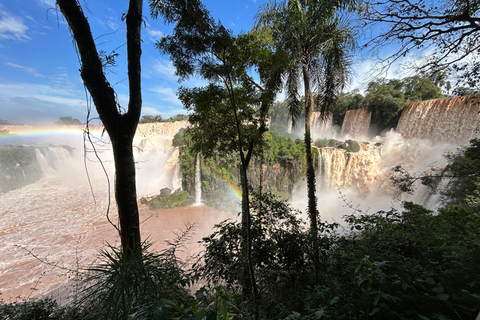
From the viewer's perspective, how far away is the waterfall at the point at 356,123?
21.3 meters

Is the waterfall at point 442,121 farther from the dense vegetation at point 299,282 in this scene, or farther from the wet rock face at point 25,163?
the wet rock face at point 25,163

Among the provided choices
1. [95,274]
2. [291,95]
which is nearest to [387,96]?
[291,95]

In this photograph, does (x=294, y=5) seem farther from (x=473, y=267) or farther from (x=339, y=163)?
(x=339, y=163)

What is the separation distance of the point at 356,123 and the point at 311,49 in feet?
65.6

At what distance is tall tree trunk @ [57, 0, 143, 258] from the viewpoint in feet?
5.75

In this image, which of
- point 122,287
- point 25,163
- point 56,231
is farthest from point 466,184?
point 25,163

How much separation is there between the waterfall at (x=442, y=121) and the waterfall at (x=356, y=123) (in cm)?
436

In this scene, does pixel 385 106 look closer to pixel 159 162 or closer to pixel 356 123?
pixel 356 123

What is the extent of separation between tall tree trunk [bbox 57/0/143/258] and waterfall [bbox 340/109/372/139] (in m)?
23.8

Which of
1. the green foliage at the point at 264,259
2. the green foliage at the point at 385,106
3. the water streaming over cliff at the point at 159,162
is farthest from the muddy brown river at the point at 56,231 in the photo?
the green foliage at the point at 385,106

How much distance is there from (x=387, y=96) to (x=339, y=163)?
931 centimetres

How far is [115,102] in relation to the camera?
74.6 inches

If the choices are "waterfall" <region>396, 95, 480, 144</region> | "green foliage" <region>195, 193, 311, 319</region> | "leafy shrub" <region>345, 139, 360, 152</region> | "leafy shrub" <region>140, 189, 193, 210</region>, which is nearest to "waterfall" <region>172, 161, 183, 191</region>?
"leafy shrub" <region>140, 189, 193, 210</region>

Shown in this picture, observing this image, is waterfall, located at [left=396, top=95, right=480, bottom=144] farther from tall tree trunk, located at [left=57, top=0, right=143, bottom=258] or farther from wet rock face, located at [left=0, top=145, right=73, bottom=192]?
wet rock face, located at [left=0, top=145, right=73, bottom=192]
